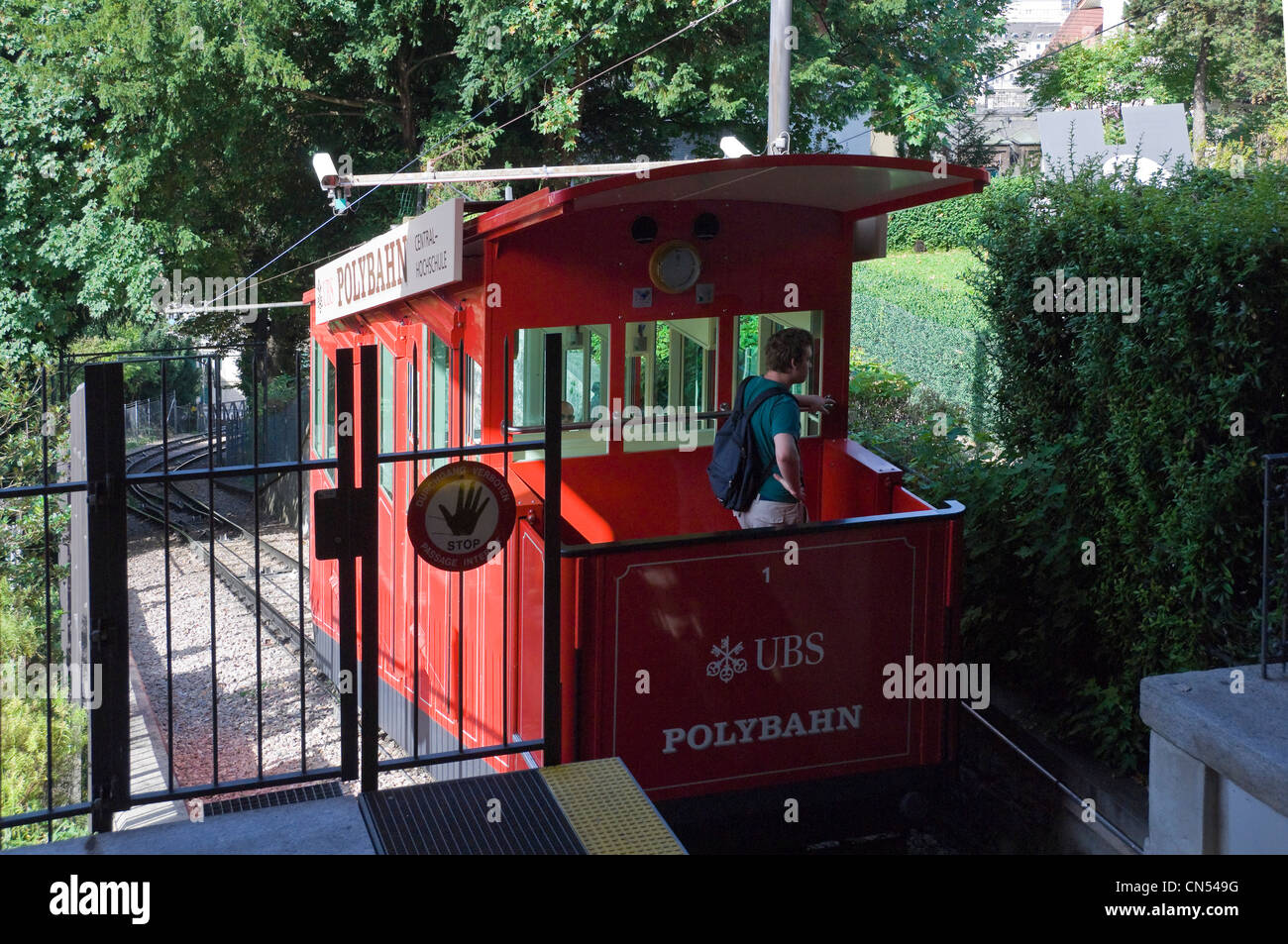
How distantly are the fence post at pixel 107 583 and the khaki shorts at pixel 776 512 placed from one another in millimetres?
2829

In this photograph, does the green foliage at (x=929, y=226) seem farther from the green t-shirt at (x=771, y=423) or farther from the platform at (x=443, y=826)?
the platform at (x=443, y=826)

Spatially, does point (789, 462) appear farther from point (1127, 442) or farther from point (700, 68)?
point (700, 68)

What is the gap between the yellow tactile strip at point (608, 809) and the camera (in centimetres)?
465

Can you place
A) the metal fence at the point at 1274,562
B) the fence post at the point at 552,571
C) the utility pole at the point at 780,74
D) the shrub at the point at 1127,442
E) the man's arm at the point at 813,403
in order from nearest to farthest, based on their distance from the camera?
1. the metal fence at the point at 1274,562
2. the fence post at the point at 552,571
3. the shrub at the point at 1127,442
4. the man's arm at the point at 813,403
5. the utility pole at the point at 780,74

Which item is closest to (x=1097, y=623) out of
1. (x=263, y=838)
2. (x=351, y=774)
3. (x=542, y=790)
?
(x=542, y=790)

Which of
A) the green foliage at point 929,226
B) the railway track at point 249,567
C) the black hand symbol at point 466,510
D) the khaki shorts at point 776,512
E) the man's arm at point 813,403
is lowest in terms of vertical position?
the railway track at point 249,567

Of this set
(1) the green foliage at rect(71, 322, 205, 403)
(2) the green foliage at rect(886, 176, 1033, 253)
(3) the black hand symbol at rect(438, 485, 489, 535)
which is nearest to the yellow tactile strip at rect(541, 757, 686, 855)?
(3) the black hand symbol at rect(438, 485, 489, 535)

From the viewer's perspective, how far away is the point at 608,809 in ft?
16.2

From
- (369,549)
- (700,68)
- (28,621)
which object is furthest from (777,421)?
(700,68)

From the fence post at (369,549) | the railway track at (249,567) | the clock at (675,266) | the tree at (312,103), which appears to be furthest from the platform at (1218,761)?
the tree at (312,103)

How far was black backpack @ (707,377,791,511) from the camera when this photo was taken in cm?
629

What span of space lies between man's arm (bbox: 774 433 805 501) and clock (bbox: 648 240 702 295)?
1.46 m

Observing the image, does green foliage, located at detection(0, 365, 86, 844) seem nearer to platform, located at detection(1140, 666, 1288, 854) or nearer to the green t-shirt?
the green t-shirt

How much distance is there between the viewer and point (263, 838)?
471 cm
